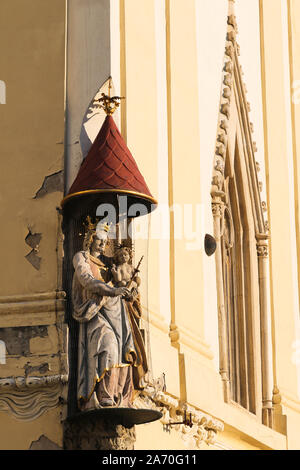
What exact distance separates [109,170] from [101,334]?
166 centimetres

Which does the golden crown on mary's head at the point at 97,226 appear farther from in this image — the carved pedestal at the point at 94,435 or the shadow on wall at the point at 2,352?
the carved pedestal at the point at 94,435

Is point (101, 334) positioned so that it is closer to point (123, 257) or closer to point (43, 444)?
point (123, 257)

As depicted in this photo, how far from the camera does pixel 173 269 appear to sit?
63.5 ft

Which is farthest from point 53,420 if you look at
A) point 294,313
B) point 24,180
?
point 294,313

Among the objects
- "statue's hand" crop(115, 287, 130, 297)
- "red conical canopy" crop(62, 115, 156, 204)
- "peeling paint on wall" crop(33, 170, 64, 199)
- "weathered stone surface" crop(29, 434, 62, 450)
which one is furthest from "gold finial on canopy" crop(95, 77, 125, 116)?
"weathered stone surface" crop(29, 434, 62, 450)

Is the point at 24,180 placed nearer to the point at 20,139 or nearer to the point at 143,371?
the point at 20,139

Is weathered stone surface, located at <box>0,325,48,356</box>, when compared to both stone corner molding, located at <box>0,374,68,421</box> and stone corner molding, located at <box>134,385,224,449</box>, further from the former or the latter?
stone corner molding, located at <box>134,385,224,449</box>

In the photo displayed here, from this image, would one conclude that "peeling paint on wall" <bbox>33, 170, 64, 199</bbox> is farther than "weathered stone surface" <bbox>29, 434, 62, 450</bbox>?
Yes

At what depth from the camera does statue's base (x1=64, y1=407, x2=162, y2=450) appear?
17000 mm

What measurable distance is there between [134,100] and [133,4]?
1114 millimetres

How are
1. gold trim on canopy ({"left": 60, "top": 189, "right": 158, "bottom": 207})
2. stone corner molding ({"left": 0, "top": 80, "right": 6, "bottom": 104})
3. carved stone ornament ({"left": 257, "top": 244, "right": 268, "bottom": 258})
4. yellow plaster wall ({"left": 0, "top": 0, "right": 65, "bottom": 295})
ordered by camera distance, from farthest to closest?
1. carved stone ornament ({"left": 257, "top": 244, "right": 268, "bottom": 258})
2. stone corner molding ({"left": 0, "top": 80, "right": 6, "bottom": 104})
3. yellow plaster wall ({"left": 0, "top": 0, "right": 65, "bottom": 295})
4. gold trim on canopy ({"left": 60, "top": 189, "right": 158, "bottom": 207})

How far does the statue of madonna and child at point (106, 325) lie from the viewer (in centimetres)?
1684

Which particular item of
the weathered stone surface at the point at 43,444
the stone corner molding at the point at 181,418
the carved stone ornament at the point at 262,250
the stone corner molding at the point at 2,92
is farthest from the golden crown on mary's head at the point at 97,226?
the carved stone ornament at the point at 262,250
